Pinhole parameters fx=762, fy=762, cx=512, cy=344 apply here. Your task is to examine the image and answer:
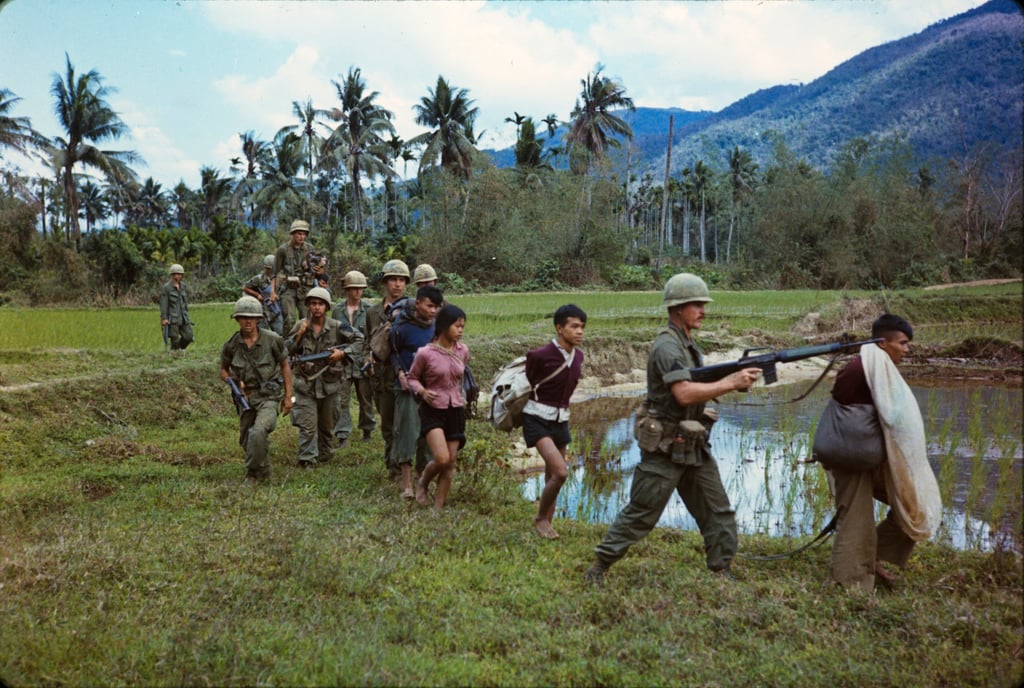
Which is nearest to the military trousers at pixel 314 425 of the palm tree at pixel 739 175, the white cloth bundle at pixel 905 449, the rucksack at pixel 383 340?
the rucksack at pixel 383 340

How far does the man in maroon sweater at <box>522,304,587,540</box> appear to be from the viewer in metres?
5.66

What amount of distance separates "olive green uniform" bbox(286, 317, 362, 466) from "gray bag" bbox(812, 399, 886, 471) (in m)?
5.08

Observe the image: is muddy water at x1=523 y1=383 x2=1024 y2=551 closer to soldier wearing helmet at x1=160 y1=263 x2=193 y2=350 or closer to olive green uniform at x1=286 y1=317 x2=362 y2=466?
olive green uniform at x1=286 y1=317 x2=362 y2=466

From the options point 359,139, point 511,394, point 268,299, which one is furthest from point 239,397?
point 359,139

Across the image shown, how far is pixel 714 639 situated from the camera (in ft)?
12.5

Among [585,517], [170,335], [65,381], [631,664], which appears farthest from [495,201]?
[631,664]

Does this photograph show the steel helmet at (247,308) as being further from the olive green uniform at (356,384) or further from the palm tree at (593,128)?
the palm tree at (593,128)

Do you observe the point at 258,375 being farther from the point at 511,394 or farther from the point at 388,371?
the point at 511,394

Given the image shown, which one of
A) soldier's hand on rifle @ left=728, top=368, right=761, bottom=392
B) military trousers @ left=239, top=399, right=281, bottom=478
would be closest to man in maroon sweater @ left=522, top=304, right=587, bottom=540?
soldier's hand on rifle @ left=728, top=368, right=761, bottom=392

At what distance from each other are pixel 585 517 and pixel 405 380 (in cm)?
235

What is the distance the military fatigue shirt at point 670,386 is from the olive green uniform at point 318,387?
4299mm

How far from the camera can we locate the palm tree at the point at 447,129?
17.9m

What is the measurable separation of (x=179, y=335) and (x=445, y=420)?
8423mm

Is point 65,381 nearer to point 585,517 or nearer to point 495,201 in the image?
point 585,517
